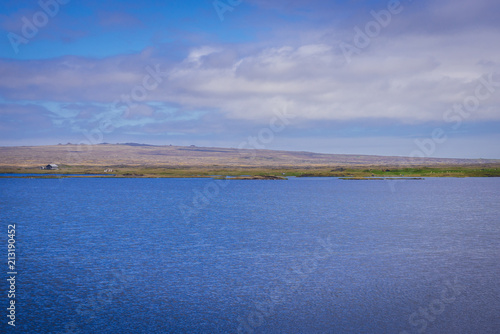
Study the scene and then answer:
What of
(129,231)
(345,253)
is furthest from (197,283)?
(129,231)

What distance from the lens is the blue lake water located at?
17.7 metres

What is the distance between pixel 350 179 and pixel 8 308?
122611mm

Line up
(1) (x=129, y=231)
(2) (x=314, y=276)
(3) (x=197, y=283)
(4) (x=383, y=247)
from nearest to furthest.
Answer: (3) (x=197, y=283), (2) (x=314, y=276), (4) (x=383, y=247), (1) (x=129, y=231)

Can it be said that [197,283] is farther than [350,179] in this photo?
No

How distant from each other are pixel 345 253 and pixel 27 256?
20.7m

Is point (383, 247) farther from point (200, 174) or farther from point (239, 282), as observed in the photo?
point (200, 174)

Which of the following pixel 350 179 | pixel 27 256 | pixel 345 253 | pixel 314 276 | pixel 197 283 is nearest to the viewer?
pixel 197 283

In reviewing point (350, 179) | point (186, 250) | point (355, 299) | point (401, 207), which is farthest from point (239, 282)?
point (350, 179)

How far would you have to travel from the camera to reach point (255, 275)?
79.6ft

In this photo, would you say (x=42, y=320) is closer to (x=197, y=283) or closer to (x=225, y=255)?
(x=197, y=283)

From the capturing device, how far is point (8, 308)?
18562 mm

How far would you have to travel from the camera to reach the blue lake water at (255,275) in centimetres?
1773

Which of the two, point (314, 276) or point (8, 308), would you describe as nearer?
point (8, 308)

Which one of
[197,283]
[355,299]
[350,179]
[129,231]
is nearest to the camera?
[355,299]
